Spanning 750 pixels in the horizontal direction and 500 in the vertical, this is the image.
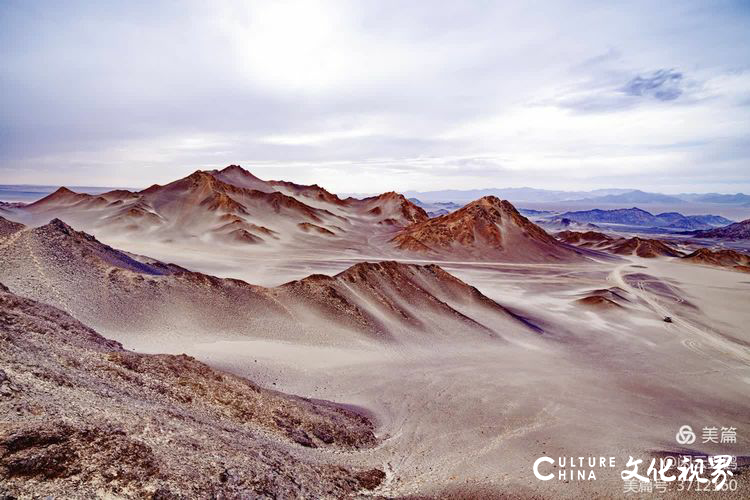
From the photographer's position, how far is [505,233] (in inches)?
2953

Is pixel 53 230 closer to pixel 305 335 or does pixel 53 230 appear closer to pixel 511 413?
pixel 305 335

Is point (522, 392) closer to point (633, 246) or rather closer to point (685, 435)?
point (685, 435)

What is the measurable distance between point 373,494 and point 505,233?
70300 mm

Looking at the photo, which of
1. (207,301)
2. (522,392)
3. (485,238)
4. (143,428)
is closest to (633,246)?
(485,238)

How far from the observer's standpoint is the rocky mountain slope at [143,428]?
6.12 metres

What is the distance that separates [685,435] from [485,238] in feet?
199

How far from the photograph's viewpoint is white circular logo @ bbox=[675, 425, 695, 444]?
44.2 ft

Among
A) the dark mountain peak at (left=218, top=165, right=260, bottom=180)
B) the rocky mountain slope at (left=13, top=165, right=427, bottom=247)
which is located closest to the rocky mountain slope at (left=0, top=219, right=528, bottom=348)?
the rocky mountain slope at (left=13, top=165, right=427, bottom=247)

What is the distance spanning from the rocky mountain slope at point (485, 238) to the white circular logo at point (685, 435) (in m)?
52.9

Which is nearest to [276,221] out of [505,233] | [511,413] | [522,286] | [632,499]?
[505,233]

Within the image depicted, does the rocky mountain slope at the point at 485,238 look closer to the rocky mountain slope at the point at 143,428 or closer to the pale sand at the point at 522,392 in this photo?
the pale sand at the point at 522,392

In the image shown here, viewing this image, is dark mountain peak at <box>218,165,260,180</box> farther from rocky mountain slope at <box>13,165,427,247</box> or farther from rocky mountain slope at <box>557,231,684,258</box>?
rocky mountain slope at <box>557,231,684,258</box>

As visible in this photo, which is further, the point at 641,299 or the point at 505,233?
the point at 505,233

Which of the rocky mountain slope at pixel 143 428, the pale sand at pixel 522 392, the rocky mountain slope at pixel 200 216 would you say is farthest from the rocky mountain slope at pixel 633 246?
the rocky mountain slope at pixel 143 428
